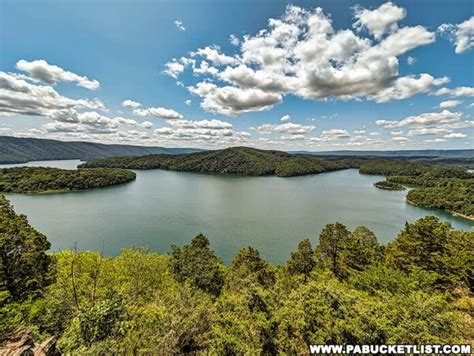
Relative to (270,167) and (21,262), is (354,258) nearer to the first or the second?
(21,262)

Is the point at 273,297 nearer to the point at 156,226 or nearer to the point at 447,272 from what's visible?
the point at 447,272

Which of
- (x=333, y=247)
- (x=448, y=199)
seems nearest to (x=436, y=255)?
(x=333, y=247)

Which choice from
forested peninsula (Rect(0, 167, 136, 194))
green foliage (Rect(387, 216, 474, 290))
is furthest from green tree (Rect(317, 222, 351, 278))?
forested peninsula (Rect(0, 167, 136, 194))

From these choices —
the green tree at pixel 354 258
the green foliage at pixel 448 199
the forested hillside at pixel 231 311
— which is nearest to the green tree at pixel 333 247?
the green tree at pixel 354 258

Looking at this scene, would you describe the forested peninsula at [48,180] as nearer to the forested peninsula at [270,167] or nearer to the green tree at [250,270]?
the forested peninsula at [270,167]

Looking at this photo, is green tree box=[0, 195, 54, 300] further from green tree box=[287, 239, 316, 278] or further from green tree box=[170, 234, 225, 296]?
green tree box=[287, 239, 316, 278]

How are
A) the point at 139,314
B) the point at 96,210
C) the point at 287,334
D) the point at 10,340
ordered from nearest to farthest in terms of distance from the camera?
the point at 10,340 < the point at 287,334 < the point at 139,314 < the point at 96,210

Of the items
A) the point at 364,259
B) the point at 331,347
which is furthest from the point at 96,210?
the point at 331,347

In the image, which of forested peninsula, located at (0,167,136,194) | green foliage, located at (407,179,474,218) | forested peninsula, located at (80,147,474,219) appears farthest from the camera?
forested peninsula, located at (80,147,474,219)
